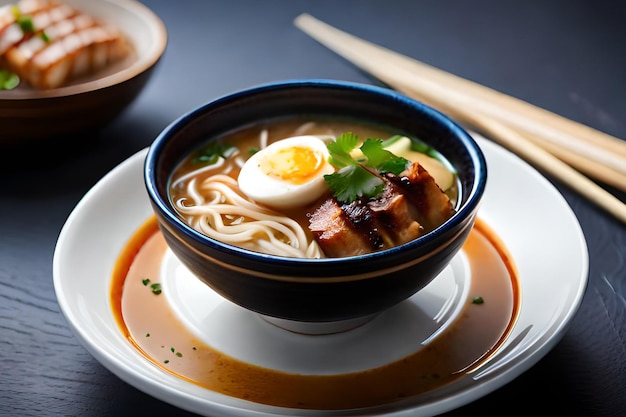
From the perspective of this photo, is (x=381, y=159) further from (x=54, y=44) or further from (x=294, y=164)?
(x=54, y=44)

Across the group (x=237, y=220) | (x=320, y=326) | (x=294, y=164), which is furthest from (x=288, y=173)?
(x=320, y=326)

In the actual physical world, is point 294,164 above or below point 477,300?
above

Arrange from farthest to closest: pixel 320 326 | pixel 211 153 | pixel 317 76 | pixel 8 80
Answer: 1. pixel 317 76
2. pixel 8 80
3. pixel 211 153
4. pixel 320 326

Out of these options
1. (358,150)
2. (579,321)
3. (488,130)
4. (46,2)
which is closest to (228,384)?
(358,150)

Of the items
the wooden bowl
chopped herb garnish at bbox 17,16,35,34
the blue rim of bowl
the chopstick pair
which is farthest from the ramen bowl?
chopped herb garnish at bbox 17,16,35,34

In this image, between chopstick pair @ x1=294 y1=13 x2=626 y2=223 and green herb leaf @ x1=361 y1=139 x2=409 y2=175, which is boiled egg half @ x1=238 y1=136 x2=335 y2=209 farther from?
chopstick pair @ x1=294 y1=13 x2=626 y2=223

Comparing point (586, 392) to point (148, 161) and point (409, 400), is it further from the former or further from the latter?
point (148, 161)
